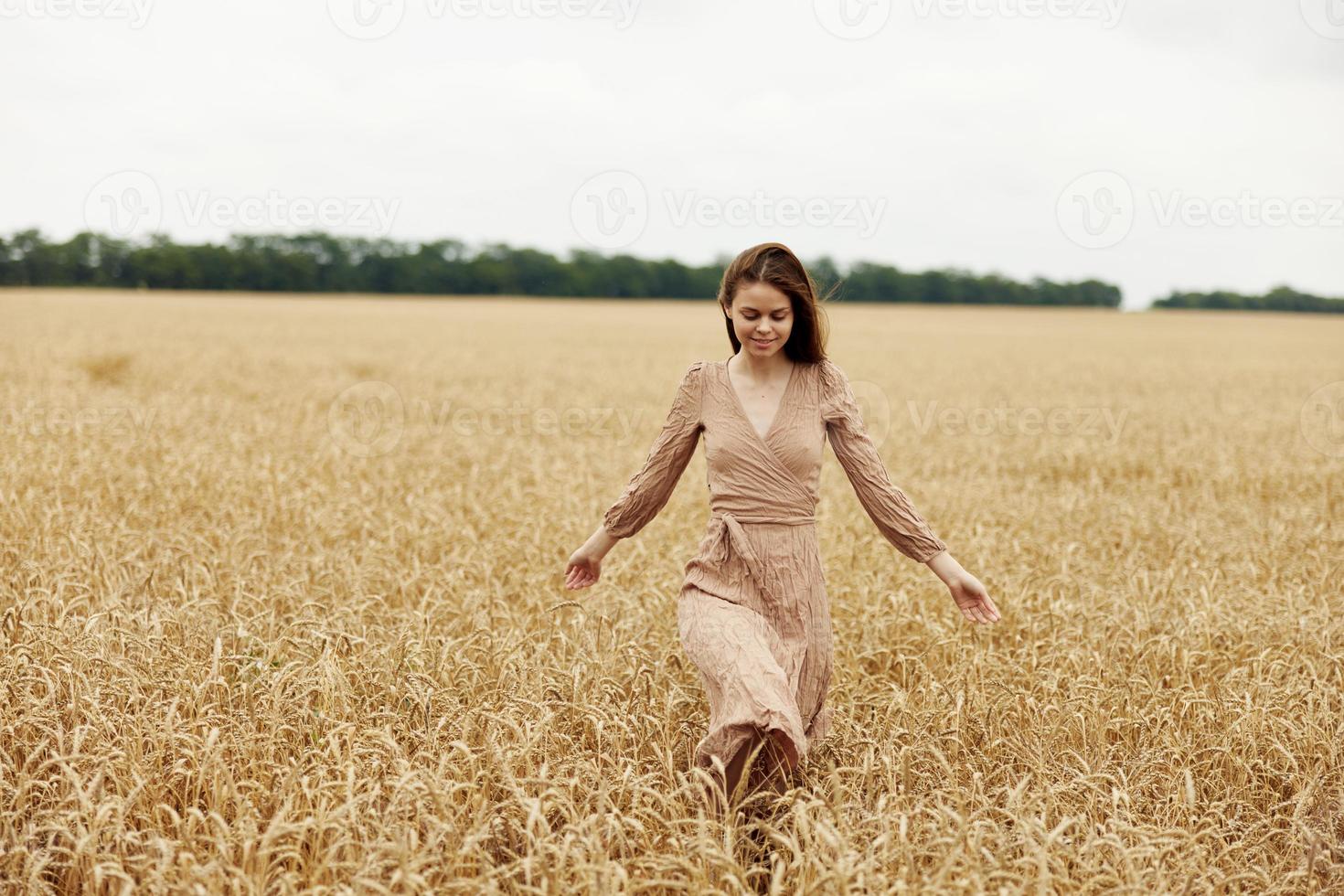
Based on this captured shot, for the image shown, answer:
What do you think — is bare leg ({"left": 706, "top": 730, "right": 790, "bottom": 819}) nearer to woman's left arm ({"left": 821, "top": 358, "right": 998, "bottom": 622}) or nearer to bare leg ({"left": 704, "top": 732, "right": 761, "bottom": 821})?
bare leg ({"left": 704, "top": 732, "right": 761, "bottom": 821})

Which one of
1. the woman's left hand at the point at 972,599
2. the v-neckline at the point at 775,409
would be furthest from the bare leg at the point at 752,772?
the v-neckline at the point at 775,409

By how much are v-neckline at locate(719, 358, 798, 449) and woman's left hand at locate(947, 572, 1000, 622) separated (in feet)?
2.39

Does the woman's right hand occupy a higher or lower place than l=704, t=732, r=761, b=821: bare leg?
higher

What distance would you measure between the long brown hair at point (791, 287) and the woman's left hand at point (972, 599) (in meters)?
0.82

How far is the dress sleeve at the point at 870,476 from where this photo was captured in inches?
122

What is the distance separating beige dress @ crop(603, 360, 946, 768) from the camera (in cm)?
292

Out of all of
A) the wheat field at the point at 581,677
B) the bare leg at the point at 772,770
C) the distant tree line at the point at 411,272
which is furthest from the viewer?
the distant tree line at the point at 411,272

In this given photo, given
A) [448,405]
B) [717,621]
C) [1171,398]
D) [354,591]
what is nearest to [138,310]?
[448,405]

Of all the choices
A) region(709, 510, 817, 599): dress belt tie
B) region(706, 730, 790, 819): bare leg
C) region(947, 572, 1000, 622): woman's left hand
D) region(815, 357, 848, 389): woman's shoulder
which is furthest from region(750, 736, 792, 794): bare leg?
region(815, 357, 848, 389): woman's shoulder

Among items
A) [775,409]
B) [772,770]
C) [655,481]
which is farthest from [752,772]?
[775,409]

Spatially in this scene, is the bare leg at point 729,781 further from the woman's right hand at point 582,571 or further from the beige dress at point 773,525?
the woman's right hand at point 582,571

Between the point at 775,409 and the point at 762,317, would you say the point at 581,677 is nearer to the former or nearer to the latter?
the point at 775,409

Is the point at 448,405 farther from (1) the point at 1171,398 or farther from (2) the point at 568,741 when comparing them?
(1) the point at 1171,398

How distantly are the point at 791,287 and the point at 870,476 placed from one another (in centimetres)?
68
